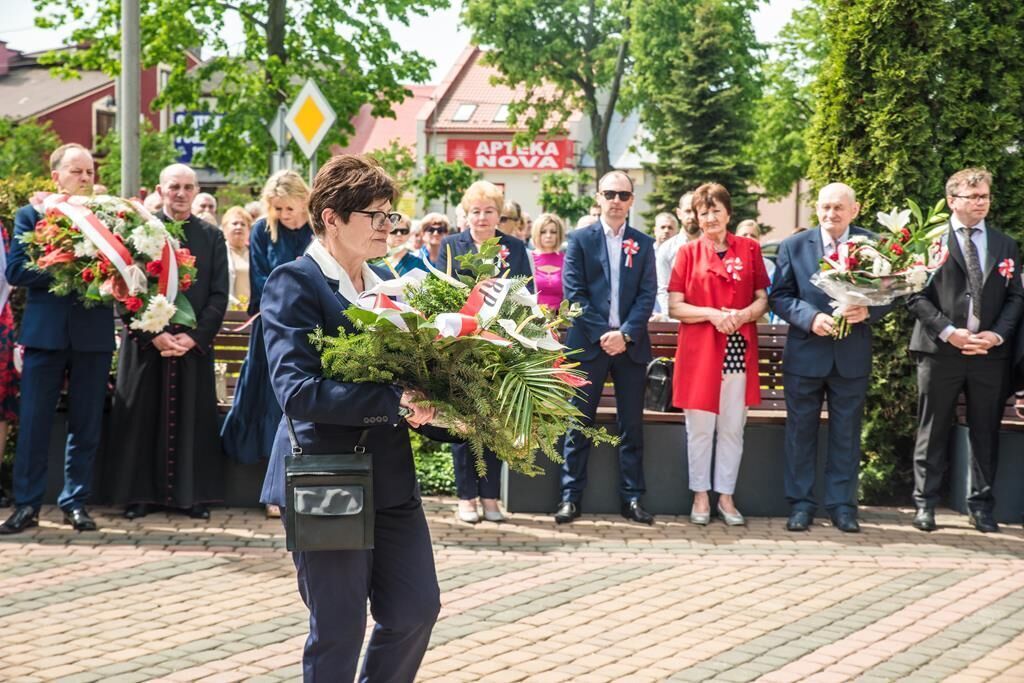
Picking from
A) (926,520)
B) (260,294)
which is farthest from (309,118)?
(926,520)

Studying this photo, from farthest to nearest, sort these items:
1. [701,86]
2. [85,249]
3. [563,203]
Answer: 1. [701,86]
2. [563,203]
3. [85,249]

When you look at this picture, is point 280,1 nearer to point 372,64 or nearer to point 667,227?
point 372,64

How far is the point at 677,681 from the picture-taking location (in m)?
5.78

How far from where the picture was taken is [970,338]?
925 centimetres

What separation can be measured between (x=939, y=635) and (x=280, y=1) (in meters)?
25.4

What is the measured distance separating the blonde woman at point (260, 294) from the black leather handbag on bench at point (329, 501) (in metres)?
4.91

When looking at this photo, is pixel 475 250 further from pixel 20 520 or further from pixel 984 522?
pixel 984 522

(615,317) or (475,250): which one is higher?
(475,250)

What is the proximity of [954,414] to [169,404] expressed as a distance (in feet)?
18.6

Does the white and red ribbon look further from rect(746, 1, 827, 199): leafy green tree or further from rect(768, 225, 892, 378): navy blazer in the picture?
rect(746, 1, 827, 199): leafy green tree

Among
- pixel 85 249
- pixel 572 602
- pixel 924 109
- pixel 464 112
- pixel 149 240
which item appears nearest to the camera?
pixel 572 602

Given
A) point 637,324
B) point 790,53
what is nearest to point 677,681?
point 637,324

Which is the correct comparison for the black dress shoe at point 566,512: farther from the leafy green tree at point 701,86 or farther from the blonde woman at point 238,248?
the leafy green tree at point 701,86

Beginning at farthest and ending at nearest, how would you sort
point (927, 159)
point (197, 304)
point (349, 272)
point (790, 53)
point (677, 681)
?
point (790, 53) < point (927, 159) < point (197, 304) < point (677, 681) < point (349, 272)
